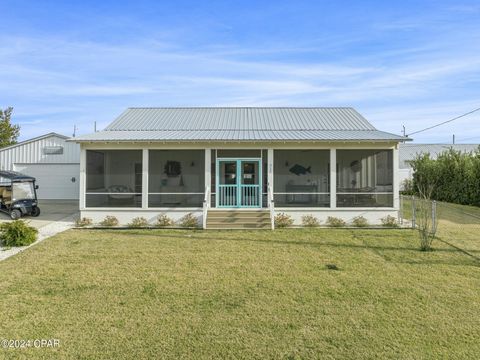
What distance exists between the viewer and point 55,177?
71.1ft

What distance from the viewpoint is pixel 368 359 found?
13.5 feet

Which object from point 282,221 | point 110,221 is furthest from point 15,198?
point 282,221

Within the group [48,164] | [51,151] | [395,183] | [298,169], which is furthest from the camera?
[51,151]

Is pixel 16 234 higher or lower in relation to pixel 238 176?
lower

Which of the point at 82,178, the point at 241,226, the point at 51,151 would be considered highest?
the point at 51,151

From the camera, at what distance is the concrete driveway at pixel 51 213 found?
14.1 meters

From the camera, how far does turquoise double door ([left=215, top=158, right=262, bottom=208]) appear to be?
48.3 feet

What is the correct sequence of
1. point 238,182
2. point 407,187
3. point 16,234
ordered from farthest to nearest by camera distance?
point 407,187 < point 238,182 < point 16,234

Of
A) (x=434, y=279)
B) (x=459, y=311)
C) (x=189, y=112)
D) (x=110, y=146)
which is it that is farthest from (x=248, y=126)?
(x=459, y=311)

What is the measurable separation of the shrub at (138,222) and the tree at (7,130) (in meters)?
24.7

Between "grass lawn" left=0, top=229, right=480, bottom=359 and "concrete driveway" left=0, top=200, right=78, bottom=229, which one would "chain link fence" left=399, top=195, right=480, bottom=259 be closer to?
"grass lawn" left=0, top=229, right=480, bottom=359

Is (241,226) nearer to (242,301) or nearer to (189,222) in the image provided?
(189,222)

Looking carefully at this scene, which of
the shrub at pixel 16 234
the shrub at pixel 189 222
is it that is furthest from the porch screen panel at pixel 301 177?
the shrub at pixel 16 234

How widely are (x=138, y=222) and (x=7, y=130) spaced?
25.7 metres
